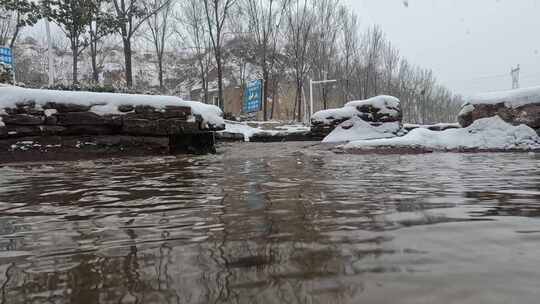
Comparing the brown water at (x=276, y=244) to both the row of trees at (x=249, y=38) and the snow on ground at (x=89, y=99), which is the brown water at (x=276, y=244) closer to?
the snow on ground at (x=89, y=99)

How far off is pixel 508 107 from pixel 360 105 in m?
5.71

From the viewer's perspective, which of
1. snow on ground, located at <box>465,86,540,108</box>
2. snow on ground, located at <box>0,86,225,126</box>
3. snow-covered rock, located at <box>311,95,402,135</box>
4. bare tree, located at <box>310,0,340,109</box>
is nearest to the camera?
snow on ground, located at <box>0,86,225,126</box>

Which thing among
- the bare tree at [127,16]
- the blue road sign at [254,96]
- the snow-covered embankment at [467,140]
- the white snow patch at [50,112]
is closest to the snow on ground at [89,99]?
the white snow patch at [50,112]

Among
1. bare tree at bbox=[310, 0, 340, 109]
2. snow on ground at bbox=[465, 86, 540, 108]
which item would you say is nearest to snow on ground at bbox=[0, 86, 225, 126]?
snow on ground at bbox=[465, 86, 540, 108]

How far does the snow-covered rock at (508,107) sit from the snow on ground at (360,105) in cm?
423

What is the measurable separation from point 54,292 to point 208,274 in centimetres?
50

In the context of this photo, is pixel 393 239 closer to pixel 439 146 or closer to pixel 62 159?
pixel 62 159

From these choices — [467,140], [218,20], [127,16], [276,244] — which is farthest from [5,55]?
[276,244]

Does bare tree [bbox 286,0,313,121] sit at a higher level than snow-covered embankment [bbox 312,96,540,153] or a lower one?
higher

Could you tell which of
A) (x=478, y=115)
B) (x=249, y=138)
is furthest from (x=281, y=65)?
(x=478, y=115)

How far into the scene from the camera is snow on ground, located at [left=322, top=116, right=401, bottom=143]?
1302 centimetres

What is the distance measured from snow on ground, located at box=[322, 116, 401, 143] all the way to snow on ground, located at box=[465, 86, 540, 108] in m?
4.11

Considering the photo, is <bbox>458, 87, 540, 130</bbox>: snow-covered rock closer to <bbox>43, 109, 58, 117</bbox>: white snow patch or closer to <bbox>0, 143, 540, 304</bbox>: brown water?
<bbox>0, 143, 540, 304</bbox>: brown water

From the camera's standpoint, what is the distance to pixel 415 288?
1229 millimetres
